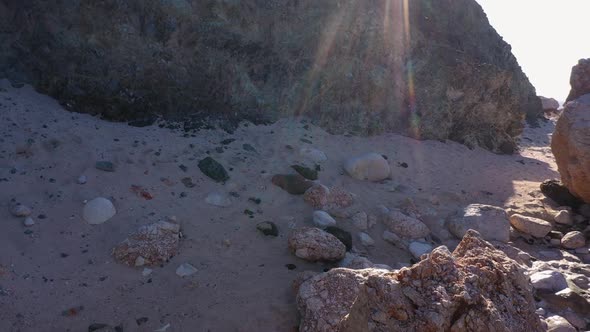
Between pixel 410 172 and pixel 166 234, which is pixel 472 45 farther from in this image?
pixel 166 234

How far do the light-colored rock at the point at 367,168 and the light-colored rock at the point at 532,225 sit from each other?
5.25 ft

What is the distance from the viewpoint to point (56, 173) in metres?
4.63

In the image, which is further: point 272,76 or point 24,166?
point 272,76

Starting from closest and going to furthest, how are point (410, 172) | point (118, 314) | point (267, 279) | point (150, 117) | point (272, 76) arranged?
point (118, 314) < point (267, 279) < point (150, 117) < point (410, 172) < point (272, 76)

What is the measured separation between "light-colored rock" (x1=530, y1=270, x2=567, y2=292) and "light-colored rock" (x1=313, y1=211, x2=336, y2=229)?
1786 millimetres

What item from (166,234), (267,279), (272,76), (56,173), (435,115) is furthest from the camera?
(435,115)

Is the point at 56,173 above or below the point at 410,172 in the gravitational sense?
below

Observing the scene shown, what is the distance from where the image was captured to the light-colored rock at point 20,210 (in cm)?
403

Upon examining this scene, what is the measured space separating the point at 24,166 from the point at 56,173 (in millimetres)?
333

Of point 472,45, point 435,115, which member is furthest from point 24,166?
point 472,45

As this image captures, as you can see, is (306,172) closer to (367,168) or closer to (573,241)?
(367,168)

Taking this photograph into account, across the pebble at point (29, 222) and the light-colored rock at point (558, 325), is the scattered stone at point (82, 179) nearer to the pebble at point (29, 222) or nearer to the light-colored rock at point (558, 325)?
the pebble at point (29, 222)

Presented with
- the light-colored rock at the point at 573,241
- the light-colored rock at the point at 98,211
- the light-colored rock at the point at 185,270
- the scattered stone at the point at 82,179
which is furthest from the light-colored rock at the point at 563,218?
the scattered stone at the point at 82,179

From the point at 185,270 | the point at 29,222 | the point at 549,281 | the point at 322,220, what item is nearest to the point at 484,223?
the point at 549,281
